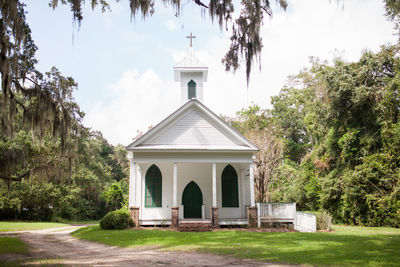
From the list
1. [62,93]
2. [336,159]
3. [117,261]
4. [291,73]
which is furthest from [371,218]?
[291,73]

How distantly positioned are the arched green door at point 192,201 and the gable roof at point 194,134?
299 centimetres

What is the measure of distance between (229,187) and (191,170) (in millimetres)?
2548

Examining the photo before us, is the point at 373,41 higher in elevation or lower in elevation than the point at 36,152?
higher

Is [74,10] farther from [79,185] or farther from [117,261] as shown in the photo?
[79,185]

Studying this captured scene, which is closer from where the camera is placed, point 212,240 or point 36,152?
point 212,240

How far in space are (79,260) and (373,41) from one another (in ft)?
68.3

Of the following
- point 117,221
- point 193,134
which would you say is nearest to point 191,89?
point 193,134

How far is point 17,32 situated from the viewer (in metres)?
9.10

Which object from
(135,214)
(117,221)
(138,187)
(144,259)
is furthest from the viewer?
(138,187)

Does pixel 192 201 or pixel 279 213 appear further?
pixel 192 201

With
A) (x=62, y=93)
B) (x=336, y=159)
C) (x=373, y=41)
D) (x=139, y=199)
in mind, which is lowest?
(x=139, y=199)

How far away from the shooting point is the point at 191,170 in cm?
1972

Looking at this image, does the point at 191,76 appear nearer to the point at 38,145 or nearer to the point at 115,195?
the point at 38,145

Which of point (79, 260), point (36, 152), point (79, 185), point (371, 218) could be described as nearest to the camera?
point (79, 260)
